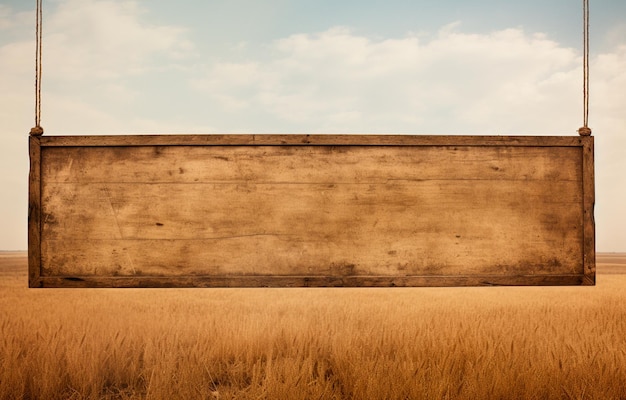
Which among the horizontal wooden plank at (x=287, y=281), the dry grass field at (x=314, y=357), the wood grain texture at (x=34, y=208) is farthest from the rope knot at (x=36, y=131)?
the dry grass field at (x=314, y=357)

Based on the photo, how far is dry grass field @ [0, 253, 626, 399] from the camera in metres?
3.41

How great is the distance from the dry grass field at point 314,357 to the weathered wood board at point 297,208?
0.69 meters

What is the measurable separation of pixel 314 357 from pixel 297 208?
63.5 inches

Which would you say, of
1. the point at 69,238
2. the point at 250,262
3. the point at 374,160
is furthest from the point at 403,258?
the point at 69,238

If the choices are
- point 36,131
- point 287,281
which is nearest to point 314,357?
point 287,281

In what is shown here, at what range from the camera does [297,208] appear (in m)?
3.40

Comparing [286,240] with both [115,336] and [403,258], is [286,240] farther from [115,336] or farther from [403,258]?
[115,336]

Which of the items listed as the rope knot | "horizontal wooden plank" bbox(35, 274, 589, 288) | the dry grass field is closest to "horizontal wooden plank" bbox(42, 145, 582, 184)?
the rope knot

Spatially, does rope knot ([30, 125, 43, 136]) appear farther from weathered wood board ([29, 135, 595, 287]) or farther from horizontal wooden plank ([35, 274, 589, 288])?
horizontal wooden plank ([35, 274, 589, 288])

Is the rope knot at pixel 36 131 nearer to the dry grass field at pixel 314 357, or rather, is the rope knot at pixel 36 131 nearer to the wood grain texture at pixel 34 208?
the wood grain texture at pixel 34 208

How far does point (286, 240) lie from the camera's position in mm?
3393

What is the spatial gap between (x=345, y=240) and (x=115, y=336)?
254 centimetres

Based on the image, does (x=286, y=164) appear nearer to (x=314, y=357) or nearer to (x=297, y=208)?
(x=297, y=208)

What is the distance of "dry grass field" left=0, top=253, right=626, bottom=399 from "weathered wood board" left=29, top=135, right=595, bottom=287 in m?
0.69
